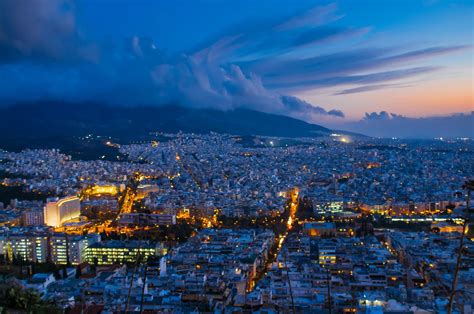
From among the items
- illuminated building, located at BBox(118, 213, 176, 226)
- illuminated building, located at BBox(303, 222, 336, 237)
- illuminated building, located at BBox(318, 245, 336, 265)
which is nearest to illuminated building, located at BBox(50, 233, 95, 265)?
illuminated building, located at BBox(118, 213, 176, 226)

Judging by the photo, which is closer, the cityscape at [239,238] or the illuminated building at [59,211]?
the cityscape at [239,238]

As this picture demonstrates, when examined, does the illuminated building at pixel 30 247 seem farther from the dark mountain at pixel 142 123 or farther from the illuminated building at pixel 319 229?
the dark mountain at pixel 142 123

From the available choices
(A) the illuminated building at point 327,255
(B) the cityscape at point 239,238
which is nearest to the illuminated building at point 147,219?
(B) the cityscape at point 239,238

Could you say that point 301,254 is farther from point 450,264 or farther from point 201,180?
point 201,180

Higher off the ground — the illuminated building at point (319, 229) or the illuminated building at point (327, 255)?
the illuminated building at point (327, 255)

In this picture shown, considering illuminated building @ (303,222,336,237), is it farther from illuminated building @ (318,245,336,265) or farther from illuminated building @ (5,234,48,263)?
illuminated building @ (5,234,48,263)

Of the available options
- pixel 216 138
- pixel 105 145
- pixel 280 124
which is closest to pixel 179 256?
pixel 105 145
